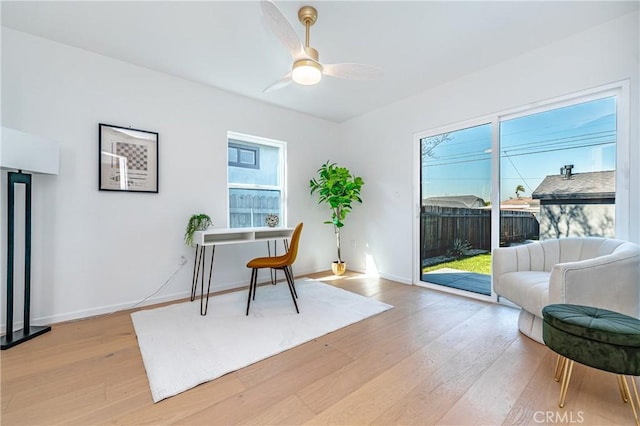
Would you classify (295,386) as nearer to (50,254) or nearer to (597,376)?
(597,376)

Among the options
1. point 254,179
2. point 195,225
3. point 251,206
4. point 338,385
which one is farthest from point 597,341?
point 254,179

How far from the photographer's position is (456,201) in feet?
11.1

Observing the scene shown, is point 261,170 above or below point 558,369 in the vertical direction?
above

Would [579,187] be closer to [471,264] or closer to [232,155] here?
[471,264]

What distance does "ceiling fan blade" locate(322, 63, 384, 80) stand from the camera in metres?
2.16

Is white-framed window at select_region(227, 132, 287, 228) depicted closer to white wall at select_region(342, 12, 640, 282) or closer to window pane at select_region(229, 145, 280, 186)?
window pane at select_region(229, 145, 280, 186)

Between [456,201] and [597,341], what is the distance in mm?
2222

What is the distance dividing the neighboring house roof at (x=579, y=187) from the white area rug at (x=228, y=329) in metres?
2.00

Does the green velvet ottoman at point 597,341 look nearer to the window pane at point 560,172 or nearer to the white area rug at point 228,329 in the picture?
the window pane at point 560,172

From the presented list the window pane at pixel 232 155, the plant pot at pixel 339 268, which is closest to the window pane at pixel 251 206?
the window pane at pixel 232 155

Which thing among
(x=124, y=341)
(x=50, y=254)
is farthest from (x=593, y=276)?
(x=50, y=254)

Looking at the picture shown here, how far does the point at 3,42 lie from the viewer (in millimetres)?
2262

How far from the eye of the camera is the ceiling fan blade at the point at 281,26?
5.26 feet

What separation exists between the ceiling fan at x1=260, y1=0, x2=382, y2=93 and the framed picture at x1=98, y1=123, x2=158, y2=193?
1680mm
